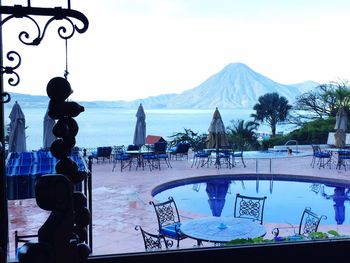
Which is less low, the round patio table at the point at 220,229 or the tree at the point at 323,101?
the tree at the point at 323,101

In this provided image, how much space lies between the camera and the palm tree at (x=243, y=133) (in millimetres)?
17719

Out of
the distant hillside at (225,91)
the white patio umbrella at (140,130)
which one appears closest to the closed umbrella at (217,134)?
the white patio umbrella at (140,130)

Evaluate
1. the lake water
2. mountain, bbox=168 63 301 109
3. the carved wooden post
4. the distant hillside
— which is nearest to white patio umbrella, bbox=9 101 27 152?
the lake water

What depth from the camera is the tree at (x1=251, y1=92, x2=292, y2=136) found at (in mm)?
21281

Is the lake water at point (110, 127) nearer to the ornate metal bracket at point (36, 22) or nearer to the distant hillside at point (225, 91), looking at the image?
the distant hillside at point (225, 91)

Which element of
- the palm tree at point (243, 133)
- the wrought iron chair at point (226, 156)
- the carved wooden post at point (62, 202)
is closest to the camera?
the carved wooden post at point (62, 202)

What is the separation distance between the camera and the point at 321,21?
360 inches

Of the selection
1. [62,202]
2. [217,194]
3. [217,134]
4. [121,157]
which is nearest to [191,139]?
[217,134]

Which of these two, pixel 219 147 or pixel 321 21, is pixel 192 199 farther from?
pixel 321 21

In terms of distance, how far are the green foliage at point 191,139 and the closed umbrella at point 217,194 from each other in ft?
18.7

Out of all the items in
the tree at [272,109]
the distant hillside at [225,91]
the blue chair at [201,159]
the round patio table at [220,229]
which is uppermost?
the distant hillside at [225,91]

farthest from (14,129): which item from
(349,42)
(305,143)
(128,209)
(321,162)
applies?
(305,143)

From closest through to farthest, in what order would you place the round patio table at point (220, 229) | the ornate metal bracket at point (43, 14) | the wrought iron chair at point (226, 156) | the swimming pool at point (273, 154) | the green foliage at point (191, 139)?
the ornate metal bracket at point (43, 14) < the round patio table at point (220, 229) < the wrought iron chair at point (226, 156) < the swimming pool at point (273, 154) < the green foliage at point (191, 139)

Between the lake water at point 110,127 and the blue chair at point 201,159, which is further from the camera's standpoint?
the lake water at point 110,127
